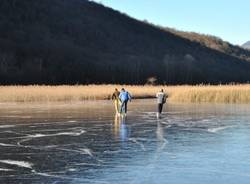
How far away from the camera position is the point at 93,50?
323 feet

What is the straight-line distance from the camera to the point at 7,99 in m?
41.8

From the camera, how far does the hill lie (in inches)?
3314

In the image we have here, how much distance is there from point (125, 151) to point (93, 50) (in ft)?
276

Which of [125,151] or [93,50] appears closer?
[125,151]

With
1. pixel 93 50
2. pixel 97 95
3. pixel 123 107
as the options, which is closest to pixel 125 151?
pixel 123 107

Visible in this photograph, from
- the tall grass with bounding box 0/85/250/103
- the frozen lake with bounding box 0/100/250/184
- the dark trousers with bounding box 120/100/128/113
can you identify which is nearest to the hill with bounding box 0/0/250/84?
the tall grass with bounding box 0/85/250/103

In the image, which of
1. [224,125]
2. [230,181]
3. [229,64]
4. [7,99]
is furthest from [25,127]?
[229,64]

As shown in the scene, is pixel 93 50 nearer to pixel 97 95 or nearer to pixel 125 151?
pixel 97 95

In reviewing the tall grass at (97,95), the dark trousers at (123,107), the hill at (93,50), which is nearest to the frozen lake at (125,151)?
the dark trousers at (123,107)

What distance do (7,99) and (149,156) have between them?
95.1ft

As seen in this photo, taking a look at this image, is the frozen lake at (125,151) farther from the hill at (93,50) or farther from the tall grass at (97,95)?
the hill at (93,50)

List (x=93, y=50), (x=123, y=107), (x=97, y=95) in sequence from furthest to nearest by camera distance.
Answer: (x=93, y=50)
(x=97, y=95)
(x=123, y=107)

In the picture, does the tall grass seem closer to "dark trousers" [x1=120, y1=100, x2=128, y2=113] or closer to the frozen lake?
"dark trousers" [x1=120, y1=100, x2=128, y2=113]

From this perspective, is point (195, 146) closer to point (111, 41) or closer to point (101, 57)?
point (101, 57)
